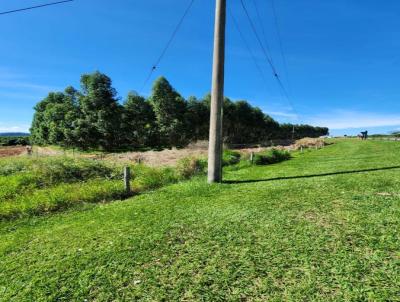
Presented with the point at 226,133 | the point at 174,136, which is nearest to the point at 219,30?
the point at 174,136

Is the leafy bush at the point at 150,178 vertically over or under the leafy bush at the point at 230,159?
under

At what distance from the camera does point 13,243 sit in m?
4.95

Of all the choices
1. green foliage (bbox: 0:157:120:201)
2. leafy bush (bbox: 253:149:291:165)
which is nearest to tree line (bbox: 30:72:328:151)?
leafy bush (bbox: 253:149:291:165)

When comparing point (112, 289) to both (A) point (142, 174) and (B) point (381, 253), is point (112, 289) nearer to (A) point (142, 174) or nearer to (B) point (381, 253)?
(B) point (381, 253)

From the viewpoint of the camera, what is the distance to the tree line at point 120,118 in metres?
36.1

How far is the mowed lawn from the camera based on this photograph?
308cm

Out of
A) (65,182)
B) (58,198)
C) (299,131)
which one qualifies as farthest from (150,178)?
(299,131)

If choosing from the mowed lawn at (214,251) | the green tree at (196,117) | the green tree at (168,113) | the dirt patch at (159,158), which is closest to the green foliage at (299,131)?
the green tree at (196,117)

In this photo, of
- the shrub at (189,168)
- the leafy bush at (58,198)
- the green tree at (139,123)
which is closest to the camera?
the leafy bush at (58,198)

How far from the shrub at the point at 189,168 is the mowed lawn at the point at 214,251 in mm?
5186

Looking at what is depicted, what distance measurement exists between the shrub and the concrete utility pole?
2.71 meters

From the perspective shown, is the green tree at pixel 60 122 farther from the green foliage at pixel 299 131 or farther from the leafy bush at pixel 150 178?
the green foliage at pixel 299 131

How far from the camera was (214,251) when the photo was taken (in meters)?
4.06

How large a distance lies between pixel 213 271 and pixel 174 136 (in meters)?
38.7
